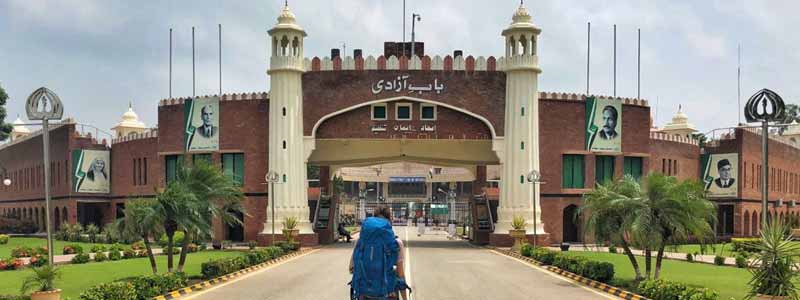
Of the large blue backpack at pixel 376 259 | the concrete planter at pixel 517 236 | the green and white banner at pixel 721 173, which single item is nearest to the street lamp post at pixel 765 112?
the large blue backpack at pixel 376 259

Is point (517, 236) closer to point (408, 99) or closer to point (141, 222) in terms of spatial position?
point (408, 99)

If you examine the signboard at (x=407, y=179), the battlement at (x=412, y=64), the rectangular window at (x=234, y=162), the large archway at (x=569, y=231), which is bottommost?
the signboard at (x=407, y=179)

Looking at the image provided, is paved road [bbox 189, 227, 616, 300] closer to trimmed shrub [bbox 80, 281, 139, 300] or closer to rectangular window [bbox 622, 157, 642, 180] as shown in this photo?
trimmed shrub [bbox 80, 281, 139, 300]

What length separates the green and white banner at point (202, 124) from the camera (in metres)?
50.0

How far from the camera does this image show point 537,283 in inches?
963

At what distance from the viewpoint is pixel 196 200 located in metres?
24.4

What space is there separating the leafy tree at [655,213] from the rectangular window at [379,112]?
2548 cm

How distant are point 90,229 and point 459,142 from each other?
22098 millimetres

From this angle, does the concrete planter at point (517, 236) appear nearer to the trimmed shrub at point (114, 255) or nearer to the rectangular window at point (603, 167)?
the rectangular window at point (603, 167)

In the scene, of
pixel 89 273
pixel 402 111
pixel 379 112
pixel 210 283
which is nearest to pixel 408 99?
pixel 402 111

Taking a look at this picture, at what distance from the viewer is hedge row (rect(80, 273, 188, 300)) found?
16844 millimetres

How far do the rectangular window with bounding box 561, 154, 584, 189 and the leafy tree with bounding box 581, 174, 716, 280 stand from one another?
26.2 m

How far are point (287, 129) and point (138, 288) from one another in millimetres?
29530

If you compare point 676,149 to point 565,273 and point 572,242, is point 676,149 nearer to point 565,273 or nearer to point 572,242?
point 572,242
